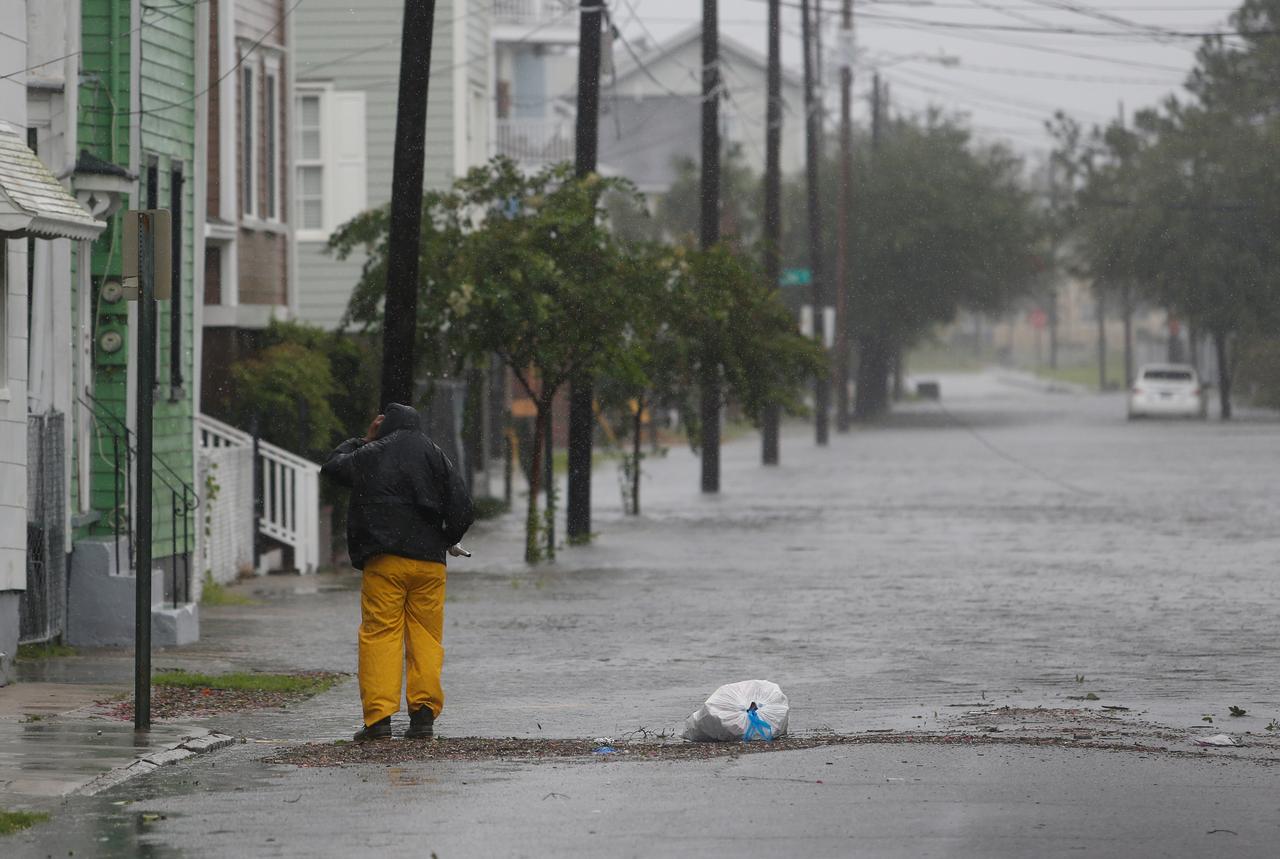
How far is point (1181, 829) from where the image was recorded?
7887mm

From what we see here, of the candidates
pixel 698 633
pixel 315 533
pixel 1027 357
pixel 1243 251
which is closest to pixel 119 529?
pixel 698 633

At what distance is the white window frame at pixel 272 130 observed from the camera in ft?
77.2

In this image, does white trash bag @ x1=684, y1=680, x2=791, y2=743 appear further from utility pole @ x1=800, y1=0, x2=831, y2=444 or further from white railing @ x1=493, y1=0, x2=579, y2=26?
utility pole @ x1=800, y1=0, x2=831, y2=444

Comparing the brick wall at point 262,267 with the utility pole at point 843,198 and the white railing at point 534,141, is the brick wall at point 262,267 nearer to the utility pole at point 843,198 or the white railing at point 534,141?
the white railing at point 534,141

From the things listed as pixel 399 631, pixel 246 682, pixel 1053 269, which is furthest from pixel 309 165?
pixel 1053 269

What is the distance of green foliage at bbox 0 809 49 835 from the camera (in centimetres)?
803

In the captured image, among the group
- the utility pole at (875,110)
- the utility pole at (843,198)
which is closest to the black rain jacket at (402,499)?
the utility pole at (843,198)

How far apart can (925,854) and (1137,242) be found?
60.9m

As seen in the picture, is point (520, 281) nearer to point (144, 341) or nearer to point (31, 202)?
point (31, 202)

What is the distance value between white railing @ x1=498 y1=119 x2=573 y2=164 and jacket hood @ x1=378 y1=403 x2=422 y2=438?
115 ft

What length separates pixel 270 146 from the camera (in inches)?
935

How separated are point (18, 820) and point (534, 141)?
1641 inches

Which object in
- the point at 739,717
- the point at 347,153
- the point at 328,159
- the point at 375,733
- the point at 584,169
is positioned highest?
the point at 347,153

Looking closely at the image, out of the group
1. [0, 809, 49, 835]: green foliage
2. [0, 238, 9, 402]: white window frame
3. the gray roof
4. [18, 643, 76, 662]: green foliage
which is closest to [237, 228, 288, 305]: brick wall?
[18, 643, 76, 662]: green foliage
